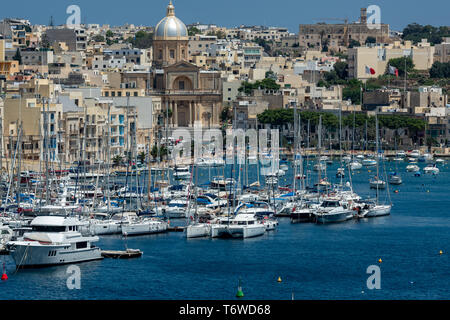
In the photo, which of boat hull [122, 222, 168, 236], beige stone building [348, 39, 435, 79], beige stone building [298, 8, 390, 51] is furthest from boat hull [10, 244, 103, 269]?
beige stone building [298, 8, 390, 51]

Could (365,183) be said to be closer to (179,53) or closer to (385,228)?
(385,228)

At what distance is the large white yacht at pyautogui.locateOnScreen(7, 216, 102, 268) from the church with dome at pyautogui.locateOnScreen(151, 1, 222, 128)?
181 feet

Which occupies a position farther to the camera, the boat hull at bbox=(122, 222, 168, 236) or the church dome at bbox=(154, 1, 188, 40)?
the church dome at bbox=(154, 1, 188, 40)

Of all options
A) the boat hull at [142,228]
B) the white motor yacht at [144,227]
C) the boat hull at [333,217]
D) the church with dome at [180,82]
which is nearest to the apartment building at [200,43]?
the church with dome at [180,82]

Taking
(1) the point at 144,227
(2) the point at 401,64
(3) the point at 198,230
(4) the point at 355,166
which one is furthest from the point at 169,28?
(3) the point at 198,230

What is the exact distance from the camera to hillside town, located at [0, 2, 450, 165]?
61.4 metres

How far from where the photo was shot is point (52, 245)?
32.7 m

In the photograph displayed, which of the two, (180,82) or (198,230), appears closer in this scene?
(198,230)

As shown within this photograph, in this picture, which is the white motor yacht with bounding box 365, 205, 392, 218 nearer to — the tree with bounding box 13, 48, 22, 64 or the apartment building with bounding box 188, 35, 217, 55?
the tree with bounding box 13, 48, 22, 64

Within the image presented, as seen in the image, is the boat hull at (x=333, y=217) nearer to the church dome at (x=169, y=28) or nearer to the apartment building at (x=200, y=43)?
the church dome at (x=169, y=28)

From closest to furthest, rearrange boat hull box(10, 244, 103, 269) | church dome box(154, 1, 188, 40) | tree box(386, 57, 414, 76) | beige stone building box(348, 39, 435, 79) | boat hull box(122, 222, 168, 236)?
boat hull box(10, 244, 103, 269) < boat hull box(122, 222, 168, 236) < church dome box(154, 1, 188, 40) < tree box(386, 57, 414, 76) < beige stone building box(348, 39, 435, 79)

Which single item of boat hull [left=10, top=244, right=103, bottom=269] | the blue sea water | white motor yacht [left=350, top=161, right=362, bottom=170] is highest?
white motor yacht [left=350, top=161, right=362, bottom=170]

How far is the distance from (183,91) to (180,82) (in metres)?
1.94

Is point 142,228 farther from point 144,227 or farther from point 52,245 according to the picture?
point 52,245
